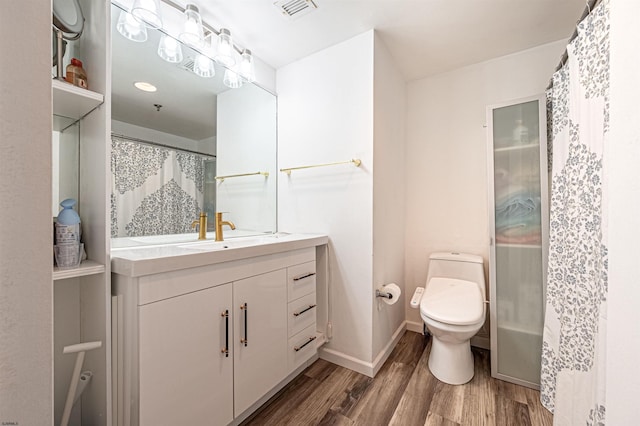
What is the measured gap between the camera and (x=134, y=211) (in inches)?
54.6

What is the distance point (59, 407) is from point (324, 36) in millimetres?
2421

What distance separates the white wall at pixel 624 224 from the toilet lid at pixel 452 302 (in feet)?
2.85

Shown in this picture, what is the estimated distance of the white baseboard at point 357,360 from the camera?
1.71 meters

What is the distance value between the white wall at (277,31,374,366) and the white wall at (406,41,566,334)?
2.79 ft

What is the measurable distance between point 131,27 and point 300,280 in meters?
1.62

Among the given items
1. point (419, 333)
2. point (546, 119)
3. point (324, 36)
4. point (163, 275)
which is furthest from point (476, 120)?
point (163, 275)

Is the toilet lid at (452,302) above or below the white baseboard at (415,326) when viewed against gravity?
above

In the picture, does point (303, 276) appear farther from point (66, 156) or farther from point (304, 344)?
point (66, 156)

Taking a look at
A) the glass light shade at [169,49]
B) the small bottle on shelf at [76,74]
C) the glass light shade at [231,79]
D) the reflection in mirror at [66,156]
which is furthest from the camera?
the glass light shade at [231,79]

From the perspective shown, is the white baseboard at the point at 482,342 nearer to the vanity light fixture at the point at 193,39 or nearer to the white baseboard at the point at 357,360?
the white baseboard at the point at 357,360

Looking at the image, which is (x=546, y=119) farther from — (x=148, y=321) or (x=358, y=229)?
(x=148, y=321)

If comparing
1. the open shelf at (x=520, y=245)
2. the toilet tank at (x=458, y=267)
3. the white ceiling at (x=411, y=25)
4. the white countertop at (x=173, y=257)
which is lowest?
the toilet tank at (x=458, y=267)

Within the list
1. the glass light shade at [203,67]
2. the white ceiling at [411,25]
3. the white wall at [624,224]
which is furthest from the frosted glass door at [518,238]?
the glass light shade at [203,67]

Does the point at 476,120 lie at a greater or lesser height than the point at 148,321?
greater
